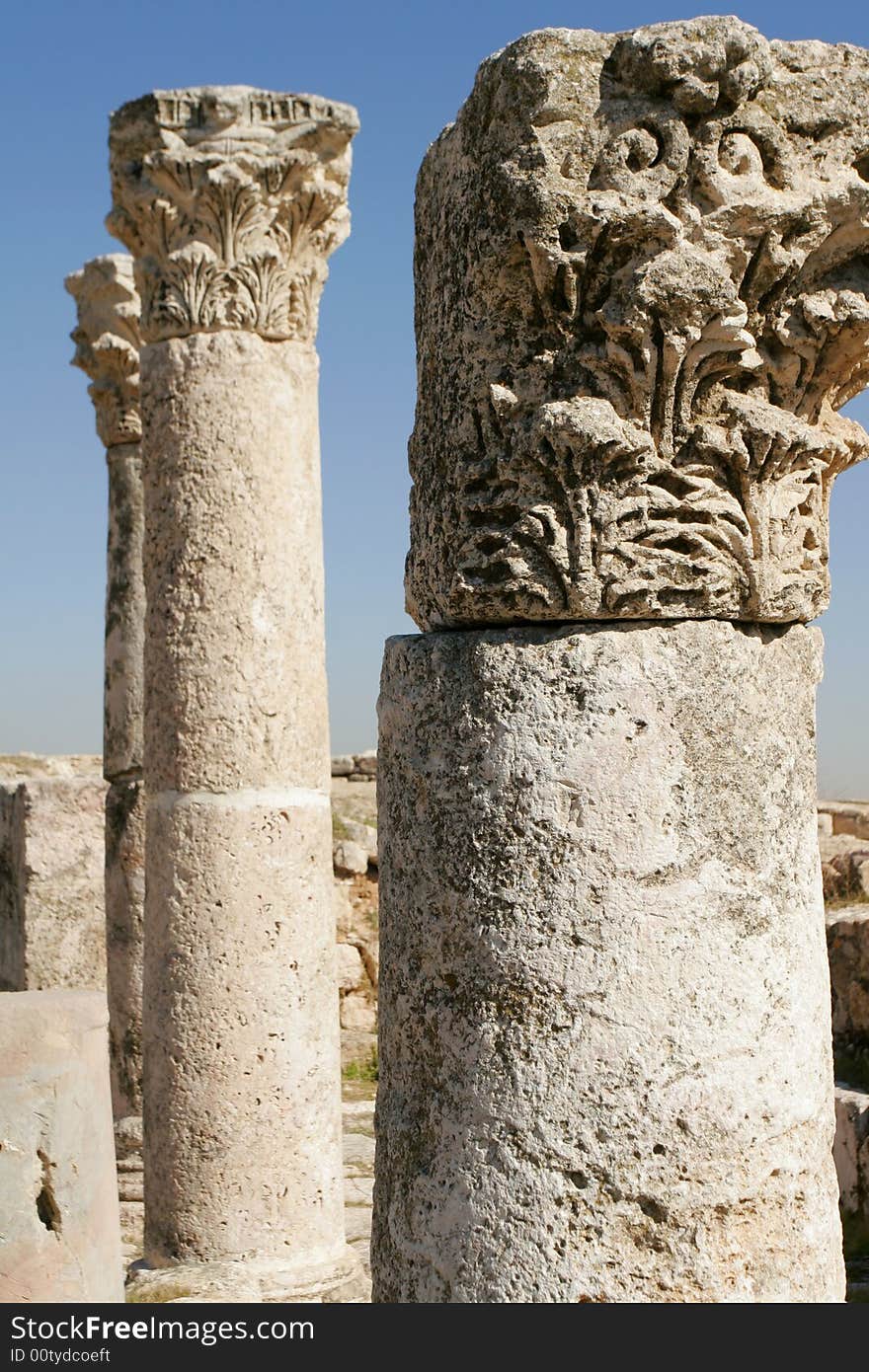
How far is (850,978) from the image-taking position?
8.56 metres

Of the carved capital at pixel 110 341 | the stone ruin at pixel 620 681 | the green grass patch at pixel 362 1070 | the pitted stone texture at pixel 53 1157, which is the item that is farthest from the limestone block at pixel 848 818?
the stone ruin at pixel 620 681

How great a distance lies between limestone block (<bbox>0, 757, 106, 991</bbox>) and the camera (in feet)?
37.5

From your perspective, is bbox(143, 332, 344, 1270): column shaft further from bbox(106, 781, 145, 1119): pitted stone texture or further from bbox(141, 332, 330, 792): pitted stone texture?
bbox(106, 781, 145, 1119): pitted stone texture

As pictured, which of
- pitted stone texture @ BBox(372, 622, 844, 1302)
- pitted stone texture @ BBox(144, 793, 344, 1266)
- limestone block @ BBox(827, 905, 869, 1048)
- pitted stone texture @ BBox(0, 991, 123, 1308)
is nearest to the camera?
pitted stone texture @ BBox(372, 622, 844, 1302)

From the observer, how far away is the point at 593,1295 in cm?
297

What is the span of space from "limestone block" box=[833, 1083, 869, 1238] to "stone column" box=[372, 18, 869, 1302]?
4329 millimetres

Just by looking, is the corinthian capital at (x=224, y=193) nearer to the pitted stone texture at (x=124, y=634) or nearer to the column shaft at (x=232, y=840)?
the column shaft at (x=232, y=840)

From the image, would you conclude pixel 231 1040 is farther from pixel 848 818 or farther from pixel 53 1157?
pixel 848 818

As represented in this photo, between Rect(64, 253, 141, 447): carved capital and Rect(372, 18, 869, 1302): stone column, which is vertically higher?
Rect(64, 253, 141, 447): carved capital

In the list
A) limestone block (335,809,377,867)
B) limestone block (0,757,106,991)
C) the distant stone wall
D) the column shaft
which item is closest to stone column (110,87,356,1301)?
the column shaft

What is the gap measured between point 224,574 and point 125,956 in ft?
9.97

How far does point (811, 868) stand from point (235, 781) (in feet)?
12.2
